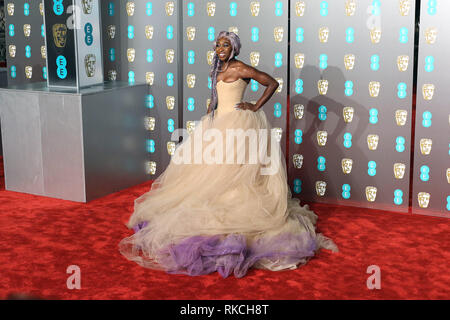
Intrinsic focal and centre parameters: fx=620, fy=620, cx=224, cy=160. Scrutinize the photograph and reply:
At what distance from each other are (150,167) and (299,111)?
5.75ft

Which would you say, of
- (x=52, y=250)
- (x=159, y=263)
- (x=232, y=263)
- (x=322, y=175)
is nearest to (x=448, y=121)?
(x=322, y=175)

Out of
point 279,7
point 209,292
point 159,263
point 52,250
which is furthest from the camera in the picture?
point 279,7

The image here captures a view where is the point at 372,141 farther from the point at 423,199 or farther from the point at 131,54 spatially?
the point at 131,54

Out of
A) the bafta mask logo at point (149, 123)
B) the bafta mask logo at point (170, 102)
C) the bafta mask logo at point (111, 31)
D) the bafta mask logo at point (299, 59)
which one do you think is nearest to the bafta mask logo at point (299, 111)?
the bafta mask logo at point (299, 59)

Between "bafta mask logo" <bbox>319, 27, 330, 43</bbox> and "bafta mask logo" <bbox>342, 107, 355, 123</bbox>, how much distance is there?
63 cm

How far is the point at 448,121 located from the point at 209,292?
105 inches

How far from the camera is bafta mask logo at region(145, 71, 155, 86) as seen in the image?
6293 mm

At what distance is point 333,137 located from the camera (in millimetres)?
5609

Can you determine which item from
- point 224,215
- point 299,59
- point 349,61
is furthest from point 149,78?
point 224,215

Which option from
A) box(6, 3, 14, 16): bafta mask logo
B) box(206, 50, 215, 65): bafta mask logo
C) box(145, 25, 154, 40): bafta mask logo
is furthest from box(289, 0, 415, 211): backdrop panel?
box(6, 3, 14, 16): bafta mask logo

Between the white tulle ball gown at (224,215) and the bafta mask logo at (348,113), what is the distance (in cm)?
96

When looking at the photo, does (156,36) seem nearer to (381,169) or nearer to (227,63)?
(227,63)

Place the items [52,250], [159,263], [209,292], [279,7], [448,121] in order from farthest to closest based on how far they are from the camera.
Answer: [279,7] < [448,121] < [52,250] < [159,263] < [209,292]

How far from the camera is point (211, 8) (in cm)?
586
